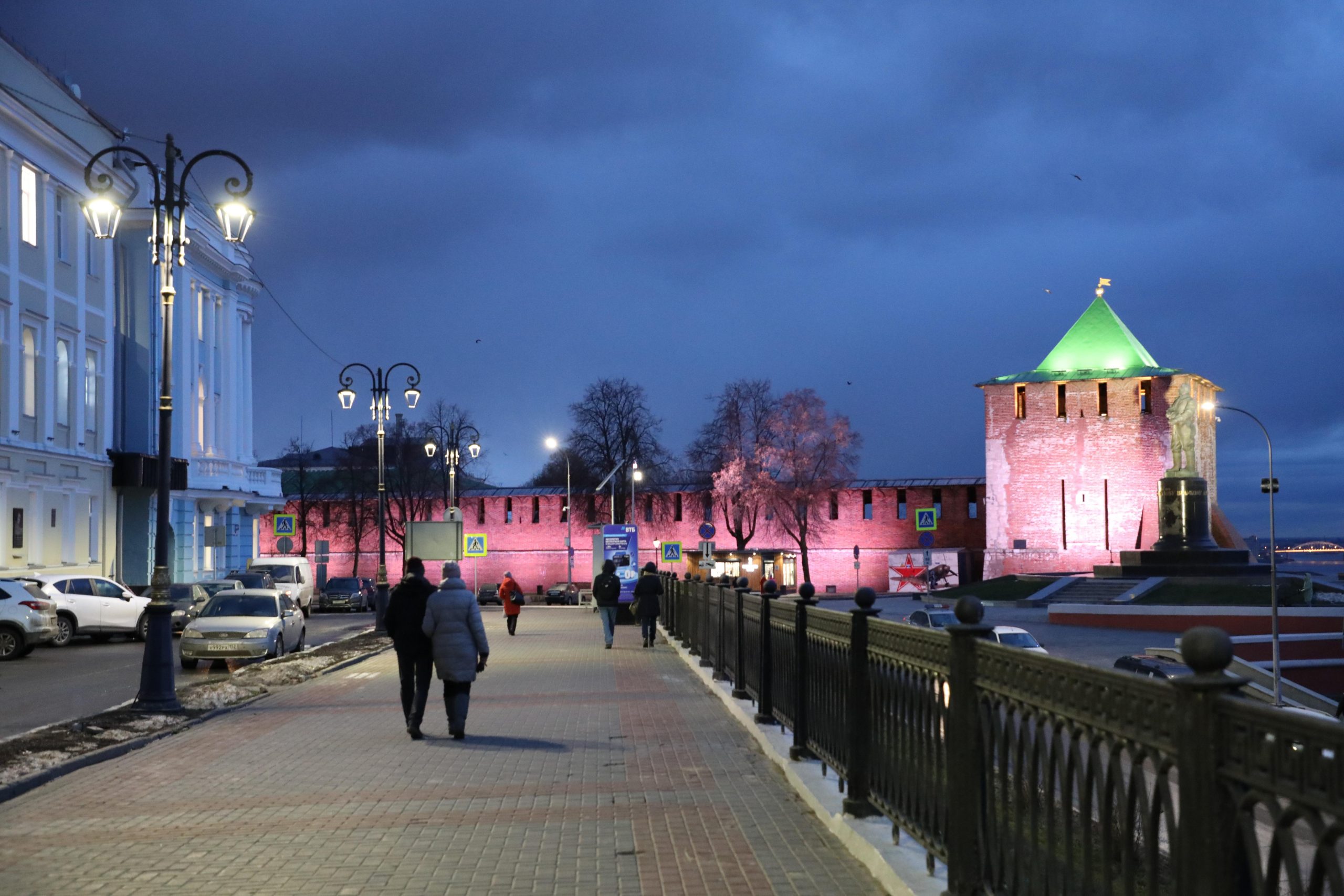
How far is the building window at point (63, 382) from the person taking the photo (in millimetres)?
40188

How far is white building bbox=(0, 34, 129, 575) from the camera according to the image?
1451 inches

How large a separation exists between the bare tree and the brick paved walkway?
206ft

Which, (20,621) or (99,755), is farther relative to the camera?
(20,621)

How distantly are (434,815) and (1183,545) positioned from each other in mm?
47298

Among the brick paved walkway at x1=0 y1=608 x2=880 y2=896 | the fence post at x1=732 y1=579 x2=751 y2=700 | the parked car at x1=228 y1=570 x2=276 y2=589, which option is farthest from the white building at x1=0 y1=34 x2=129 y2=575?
the fence post at x1=732 y1=579 x2=751 y2=700

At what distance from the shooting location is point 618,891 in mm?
6668

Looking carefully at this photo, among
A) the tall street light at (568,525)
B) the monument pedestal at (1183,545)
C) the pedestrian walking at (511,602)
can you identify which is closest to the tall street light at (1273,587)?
the monument pedestal at (1183,545)

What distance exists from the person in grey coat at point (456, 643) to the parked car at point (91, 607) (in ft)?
62.3

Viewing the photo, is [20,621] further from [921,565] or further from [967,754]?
[921,565]

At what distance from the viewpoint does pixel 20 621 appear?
25625mm

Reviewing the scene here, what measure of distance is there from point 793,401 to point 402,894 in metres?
75.8

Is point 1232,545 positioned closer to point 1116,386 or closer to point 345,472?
point 1116,386

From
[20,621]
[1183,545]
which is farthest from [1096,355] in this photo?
[20,621]

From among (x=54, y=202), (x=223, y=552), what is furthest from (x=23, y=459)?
(x=223, y=552)
